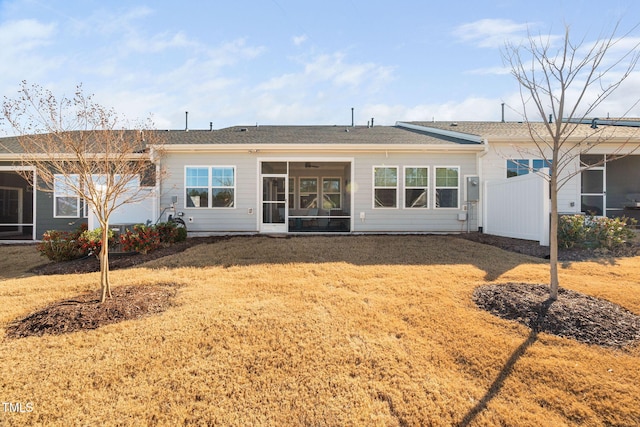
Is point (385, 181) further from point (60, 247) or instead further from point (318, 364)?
point (60, 247)

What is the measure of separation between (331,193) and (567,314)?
13.5 metres

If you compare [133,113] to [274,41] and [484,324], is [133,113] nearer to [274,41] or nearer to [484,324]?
[274,41]

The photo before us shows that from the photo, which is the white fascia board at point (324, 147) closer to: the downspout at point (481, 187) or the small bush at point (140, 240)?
the downspout at point (481, 187)

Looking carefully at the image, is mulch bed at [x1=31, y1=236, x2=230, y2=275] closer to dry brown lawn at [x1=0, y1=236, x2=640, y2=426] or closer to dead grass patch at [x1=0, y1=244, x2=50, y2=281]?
dead grass patch at [x1=0, y1=244, x2=50, y2=281]

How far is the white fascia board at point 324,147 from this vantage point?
10719 mm

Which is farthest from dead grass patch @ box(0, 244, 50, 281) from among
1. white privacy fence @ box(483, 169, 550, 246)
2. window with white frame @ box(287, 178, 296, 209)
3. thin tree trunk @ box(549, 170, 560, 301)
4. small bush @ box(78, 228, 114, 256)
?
white privacy fence @ box(483, 169, 550, 246)

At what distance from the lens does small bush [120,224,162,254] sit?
8055mm

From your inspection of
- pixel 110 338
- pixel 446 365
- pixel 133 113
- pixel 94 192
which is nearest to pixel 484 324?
pixel 446 365

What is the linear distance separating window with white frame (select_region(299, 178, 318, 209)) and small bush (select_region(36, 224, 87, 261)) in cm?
1060

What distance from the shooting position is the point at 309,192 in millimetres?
17000

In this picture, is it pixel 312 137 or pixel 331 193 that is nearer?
pixel 312 137

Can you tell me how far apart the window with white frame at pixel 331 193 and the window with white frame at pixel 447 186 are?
6.45m

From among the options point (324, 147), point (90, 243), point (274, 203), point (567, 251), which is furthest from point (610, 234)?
point (90, 243)

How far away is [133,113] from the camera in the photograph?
6.92 metres
